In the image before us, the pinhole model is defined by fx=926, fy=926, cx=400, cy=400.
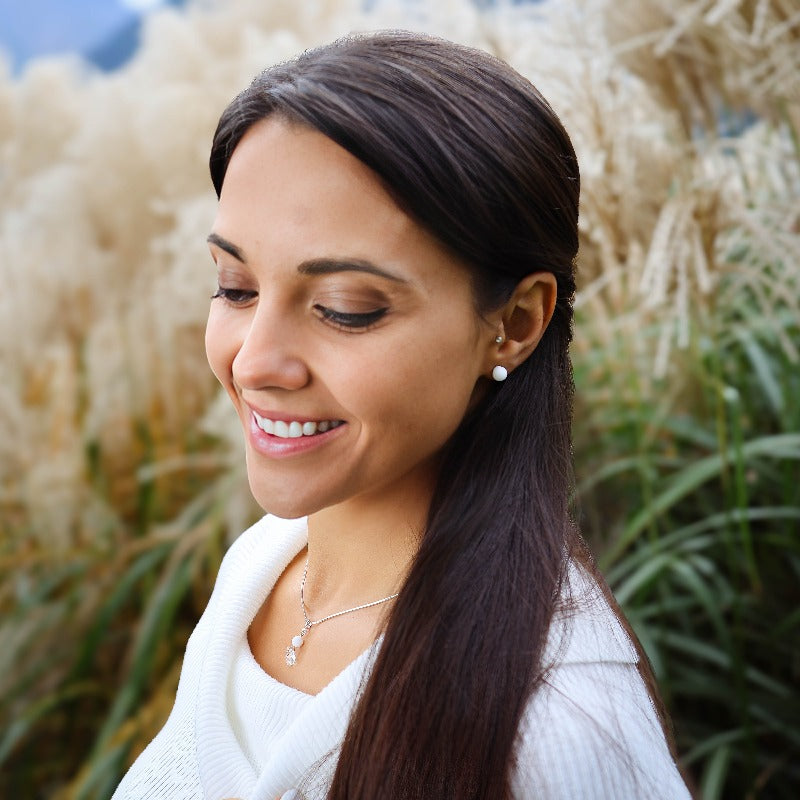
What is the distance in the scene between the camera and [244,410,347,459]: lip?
92 centimetres

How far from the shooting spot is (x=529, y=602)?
35.3 inches

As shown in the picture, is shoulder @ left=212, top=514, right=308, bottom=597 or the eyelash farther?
shoulder @ left=212, top=514, right=308, bottom=597

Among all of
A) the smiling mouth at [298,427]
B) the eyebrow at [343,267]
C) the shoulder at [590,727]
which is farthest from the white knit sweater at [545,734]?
the eyebrow at [343,267]

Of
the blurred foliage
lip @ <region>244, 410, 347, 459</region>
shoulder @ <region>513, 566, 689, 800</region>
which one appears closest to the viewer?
shoulder @ <region>513, 566, 689, 800</region>

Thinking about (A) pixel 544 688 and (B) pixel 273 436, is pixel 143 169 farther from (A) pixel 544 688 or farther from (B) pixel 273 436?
(A) pixel 544 688

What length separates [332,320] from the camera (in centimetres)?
88

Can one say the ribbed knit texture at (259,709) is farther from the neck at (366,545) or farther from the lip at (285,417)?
the lip at (285,417)

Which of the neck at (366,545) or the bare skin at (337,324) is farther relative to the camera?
the neck at (366,545)

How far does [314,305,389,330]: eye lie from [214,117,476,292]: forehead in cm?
5

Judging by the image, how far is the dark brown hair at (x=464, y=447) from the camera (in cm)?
84

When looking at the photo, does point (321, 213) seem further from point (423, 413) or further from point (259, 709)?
point (259, 709)

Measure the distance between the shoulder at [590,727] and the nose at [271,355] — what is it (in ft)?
1.15

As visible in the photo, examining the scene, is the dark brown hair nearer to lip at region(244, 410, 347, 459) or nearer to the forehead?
the forehead

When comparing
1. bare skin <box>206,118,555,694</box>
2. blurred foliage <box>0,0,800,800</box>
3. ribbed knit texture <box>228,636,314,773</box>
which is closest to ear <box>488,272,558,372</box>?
bare skin <box>206,118,555,694</box>
